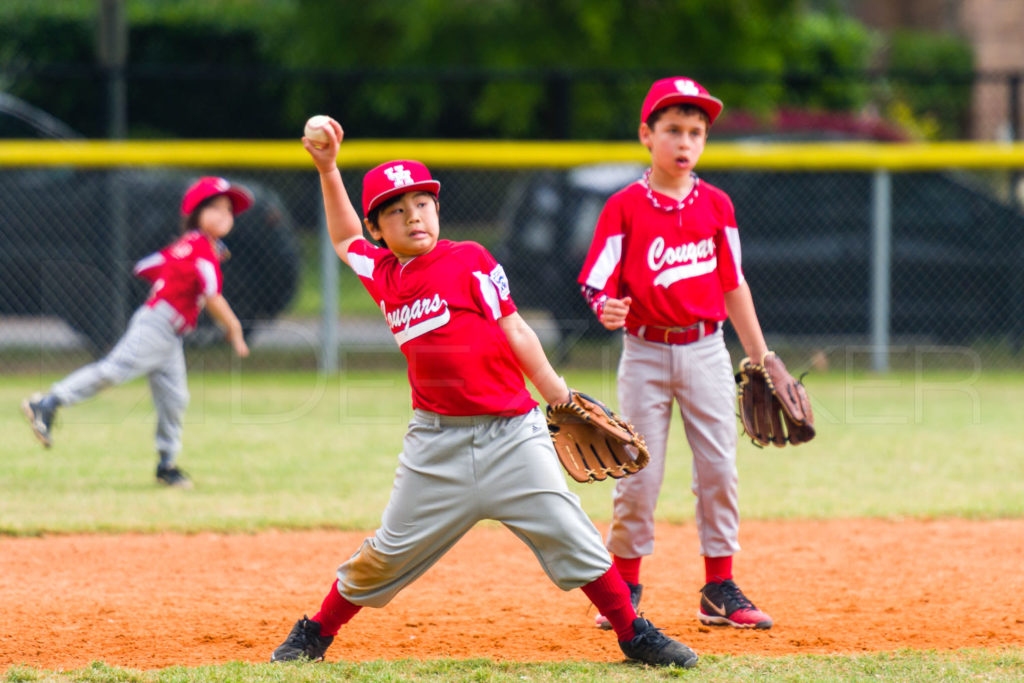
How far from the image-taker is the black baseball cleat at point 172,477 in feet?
21.1

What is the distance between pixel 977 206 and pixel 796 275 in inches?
67.7

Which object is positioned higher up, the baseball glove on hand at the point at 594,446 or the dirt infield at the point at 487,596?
the baseball glove on hand at the point at 594,446

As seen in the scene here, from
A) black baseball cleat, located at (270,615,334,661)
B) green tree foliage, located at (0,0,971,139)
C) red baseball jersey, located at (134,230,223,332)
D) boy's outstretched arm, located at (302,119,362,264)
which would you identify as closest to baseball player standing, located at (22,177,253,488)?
red baseball jersey, located at (134,230,223,332)

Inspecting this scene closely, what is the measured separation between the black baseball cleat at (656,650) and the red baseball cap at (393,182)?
4.62 ft

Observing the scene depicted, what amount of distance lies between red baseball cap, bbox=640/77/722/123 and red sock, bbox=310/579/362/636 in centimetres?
190

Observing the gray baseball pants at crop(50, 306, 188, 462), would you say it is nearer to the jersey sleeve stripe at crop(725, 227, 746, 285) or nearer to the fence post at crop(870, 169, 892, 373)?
the jersey sleeve stripe at crop(725, 227, 746, 285)

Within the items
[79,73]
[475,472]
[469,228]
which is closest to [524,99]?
[469,228]

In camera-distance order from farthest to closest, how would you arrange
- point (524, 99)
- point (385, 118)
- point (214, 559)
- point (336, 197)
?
1. point (385, 118)
2. point (524, 99)
3. point (214, 559)
4. point (336, 197)

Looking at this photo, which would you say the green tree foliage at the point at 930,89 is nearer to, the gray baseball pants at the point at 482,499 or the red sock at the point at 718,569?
the red sock at the point at 718,569

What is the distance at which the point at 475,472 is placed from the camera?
3.41 metres

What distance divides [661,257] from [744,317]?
391 mm

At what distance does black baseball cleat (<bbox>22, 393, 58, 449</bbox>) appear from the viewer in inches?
257

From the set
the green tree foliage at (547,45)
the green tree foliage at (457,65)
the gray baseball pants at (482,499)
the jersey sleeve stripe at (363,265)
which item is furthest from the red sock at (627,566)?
the green tree foliage at (547,45)

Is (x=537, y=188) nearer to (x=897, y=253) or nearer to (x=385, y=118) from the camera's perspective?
(x=897, y=253)
